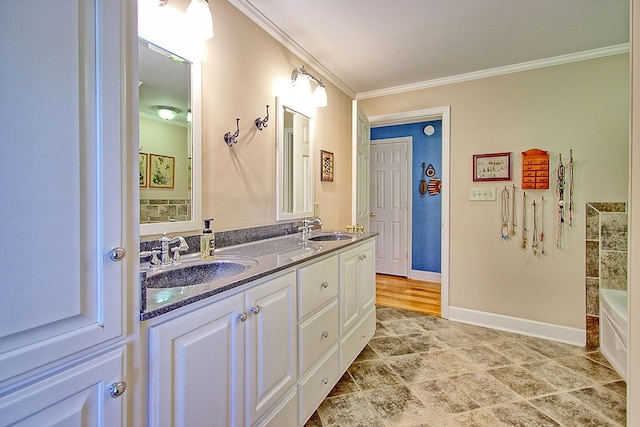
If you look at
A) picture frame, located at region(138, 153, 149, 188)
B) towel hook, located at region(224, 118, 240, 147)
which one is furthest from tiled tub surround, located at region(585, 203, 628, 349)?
picture frame, located at region(138, 153, 149, 188)

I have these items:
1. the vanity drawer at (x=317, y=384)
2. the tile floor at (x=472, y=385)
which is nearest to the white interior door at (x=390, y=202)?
the tile floor at (x=472, y=385)

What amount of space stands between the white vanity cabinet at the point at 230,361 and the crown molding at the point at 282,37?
163 cm

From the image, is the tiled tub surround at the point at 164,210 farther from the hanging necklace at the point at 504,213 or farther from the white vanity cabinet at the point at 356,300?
the hanging necklace at the point at 504,213

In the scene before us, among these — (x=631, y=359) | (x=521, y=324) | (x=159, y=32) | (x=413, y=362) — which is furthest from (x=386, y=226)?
(x=159, y=32)

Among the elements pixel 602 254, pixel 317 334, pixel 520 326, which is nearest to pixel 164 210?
pixel 317 334

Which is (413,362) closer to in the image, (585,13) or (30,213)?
(30,213)

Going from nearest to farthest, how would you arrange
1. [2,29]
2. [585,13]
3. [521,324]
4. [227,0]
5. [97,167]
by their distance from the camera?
[2,29]
[97,167]
[227,0]
[585,13]
[521,324]

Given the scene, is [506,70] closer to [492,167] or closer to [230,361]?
[492,167]

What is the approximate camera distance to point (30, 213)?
56cm

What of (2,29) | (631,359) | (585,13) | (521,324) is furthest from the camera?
(521,324)

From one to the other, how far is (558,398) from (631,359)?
907mm

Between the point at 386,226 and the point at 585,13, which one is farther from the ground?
the point at 585,13

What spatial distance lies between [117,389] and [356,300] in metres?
1.64

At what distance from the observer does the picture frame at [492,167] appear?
9.21ft
